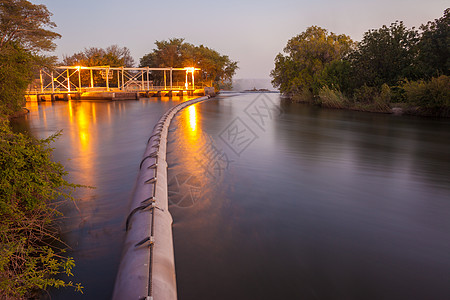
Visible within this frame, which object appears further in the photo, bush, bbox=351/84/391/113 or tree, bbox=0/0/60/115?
bush, bbox=351/84/391/113

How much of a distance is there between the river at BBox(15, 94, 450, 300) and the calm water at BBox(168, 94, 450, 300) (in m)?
0.02

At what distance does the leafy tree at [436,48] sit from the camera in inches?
808

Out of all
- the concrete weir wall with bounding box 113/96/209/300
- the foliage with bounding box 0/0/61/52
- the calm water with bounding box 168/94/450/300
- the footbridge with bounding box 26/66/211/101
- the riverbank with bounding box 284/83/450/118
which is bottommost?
the calm water with bounding box 168/94/450/300

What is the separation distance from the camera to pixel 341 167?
8.59 m

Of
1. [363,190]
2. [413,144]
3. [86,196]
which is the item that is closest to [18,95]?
[86,196]

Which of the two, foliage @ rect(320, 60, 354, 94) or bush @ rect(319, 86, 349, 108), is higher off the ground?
foliage @ rect(320, 60, 354, 94)

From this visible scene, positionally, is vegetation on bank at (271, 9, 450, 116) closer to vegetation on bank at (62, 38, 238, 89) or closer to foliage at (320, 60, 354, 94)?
foliage at (320, 60, 354, 94)

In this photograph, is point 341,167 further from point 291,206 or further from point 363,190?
point 291,206

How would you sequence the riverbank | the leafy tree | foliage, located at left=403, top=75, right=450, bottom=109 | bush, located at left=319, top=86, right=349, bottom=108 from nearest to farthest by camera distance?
1. foliage, located at left=403, top=75, right=450, bottom=109
2. the riverbank
3. the leafy tree
4. bush, located at left=319, top=86, right=349, bottom=108

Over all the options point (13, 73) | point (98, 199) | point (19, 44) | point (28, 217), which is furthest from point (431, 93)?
point (19, 44)

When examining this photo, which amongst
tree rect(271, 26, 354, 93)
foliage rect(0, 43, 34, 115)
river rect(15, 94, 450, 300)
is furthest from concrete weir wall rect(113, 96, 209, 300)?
tree rect(271, 26, 354, 93)

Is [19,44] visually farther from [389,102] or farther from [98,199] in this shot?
[389,102]

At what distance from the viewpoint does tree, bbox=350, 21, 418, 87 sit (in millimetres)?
23392

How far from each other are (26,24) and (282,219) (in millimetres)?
29044
